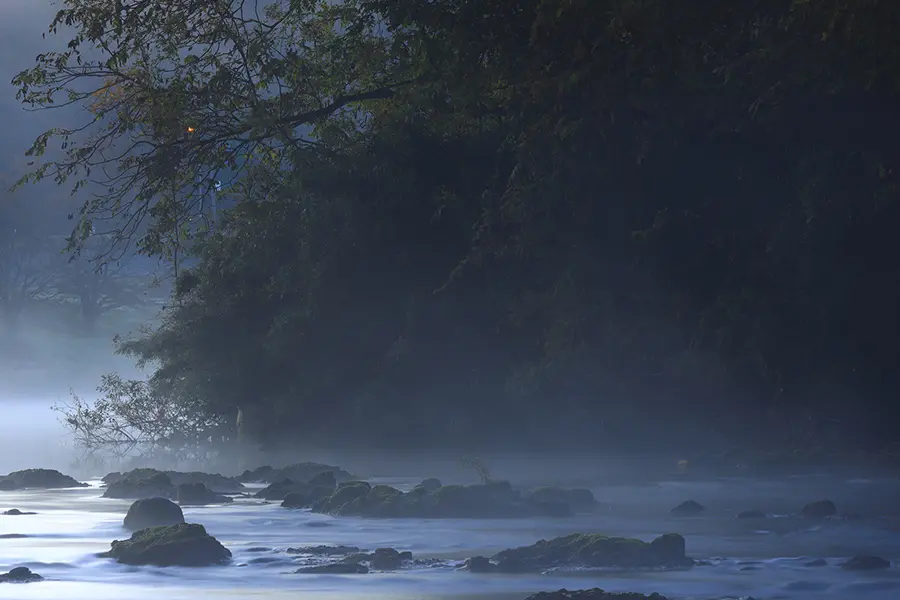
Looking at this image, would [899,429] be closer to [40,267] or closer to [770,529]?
[770,529]

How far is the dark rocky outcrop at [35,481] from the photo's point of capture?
76.4ft

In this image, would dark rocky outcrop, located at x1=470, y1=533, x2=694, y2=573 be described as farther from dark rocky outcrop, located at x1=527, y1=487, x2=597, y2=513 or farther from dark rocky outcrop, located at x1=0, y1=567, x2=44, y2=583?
dark rocky outcrop, located at x1=527, y1=487, x2=597, y2=513

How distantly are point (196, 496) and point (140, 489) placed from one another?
1.74 m

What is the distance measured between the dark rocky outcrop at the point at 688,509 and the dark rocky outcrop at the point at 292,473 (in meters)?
6.73

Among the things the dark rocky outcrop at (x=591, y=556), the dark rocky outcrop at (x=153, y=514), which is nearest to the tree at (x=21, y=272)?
the dark rocky outcrop at (x=153, y=514)

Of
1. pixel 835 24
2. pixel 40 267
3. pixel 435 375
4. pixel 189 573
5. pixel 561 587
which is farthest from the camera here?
pixel 40 267

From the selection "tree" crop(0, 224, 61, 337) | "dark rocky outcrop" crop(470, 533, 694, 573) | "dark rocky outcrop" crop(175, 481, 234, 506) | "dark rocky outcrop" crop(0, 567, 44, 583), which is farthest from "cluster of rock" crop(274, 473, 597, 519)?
"tree" crop(0, 224, 61, 337)

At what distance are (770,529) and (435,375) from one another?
514 inches

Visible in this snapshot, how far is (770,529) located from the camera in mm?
16516

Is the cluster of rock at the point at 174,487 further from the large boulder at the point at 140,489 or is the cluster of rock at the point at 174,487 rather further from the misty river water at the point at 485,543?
the misty river water at the point at 485,543

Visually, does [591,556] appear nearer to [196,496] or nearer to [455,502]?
[455,502]

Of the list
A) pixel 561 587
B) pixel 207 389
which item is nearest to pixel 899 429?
pixel 561 587

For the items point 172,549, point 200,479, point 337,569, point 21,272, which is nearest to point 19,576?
point 172,549

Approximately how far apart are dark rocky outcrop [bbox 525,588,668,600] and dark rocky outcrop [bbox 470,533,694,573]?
206 centimetres
